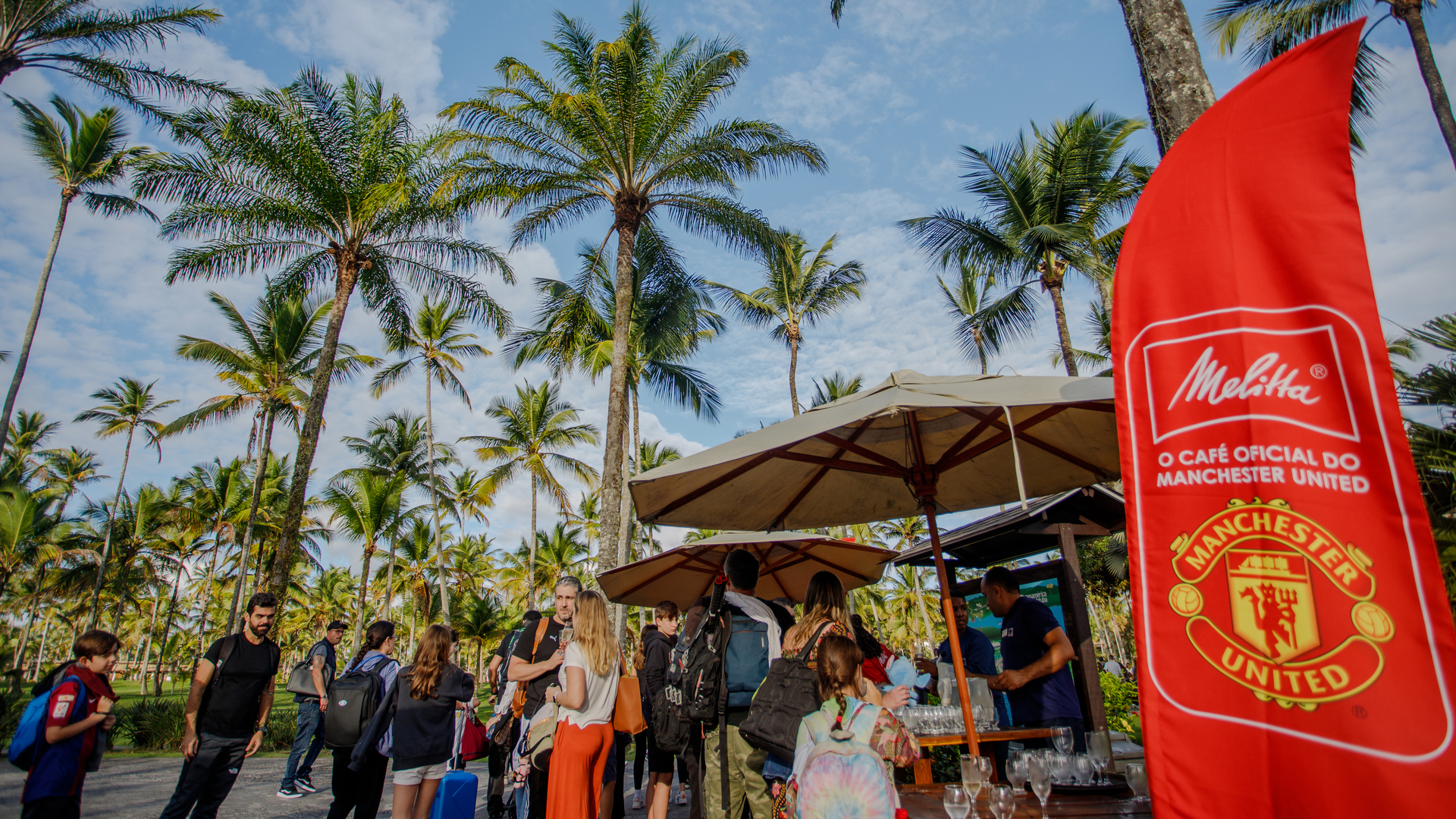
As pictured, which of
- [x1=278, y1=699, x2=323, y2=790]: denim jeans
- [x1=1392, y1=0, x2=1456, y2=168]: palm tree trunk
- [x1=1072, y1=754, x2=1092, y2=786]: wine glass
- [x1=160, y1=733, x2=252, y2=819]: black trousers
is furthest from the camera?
[x1=1392, y1=0, x2=1456, y2=168]: palm tree trunk

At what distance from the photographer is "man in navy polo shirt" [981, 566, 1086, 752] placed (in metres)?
4.02

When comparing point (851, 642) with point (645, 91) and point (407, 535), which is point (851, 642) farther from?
point (407, 535)

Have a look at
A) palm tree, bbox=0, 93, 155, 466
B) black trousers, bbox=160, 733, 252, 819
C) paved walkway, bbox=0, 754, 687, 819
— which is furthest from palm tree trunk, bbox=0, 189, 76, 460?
black trousers, bbox=160, 733, 252, 819

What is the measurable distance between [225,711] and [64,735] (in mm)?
850

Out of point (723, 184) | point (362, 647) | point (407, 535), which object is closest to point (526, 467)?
point (407, 535)

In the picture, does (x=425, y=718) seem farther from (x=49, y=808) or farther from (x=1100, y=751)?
(x=1100, y=751)

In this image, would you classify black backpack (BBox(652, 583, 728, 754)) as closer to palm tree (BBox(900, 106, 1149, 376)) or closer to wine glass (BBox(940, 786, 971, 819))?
wine glass (BBox(940, 786, 971, 819))

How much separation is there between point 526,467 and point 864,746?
A: 2893cm

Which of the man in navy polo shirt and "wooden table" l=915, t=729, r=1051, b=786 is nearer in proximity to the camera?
"wooden table" l=915, t=729, r=1051, b=786

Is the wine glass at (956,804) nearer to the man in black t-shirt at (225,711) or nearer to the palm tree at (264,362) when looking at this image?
the man in black t-shirt at (225,711)

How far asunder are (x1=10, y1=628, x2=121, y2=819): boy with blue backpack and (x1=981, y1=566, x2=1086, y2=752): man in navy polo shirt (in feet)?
18.8

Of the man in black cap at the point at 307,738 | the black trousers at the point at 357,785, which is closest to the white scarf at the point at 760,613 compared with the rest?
the black trousers at the point at 357,785

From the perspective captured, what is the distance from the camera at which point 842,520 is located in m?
5.88

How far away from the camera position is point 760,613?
13.4 ft
